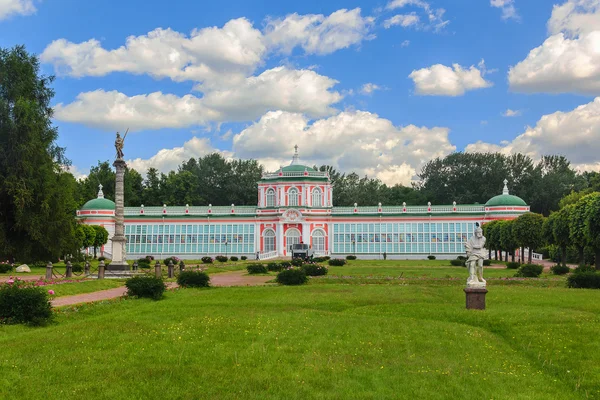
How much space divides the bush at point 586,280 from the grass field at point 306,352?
27.2 feet

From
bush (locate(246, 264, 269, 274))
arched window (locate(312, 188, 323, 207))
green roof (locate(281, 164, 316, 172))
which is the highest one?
green roof (locate(281, 164, 316, 172))

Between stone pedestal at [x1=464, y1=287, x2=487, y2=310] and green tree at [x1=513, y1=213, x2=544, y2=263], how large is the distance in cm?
3291

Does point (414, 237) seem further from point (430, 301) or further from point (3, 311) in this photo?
point (3, 311)

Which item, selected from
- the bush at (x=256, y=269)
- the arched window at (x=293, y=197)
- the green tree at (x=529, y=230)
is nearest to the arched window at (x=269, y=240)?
the arched window at (x=293, y=197)

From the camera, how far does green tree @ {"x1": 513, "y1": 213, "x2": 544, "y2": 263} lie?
48.6m

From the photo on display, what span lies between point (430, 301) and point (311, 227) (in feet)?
177

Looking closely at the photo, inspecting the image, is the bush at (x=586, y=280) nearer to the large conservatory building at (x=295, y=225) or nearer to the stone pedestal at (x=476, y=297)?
the stone pedestal at (x=476, y=297)

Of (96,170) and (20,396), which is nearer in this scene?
(20,396)

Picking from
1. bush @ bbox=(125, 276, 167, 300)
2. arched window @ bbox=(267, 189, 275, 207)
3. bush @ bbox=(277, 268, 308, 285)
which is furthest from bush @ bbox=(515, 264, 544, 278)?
arched window @ bbox=(267, 189, 275, 207)

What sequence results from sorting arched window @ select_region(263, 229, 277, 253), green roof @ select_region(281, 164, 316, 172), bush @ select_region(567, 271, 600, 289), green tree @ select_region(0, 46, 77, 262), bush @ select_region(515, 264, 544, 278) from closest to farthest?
1. bush @ select_region(567, 271, 600, 289)
2. bush @ select_region(515, 264, 544, 278)
3. green tree @ select_region(0, 46, 77, 262)
4. arched window @ select_region(263, 229, 277, 253)
5. green roof @ select_region(281, 164, 316, 172)

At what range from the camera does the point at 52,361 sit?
10.8m

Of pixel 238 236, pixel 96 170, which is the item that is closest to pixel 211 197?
pixel 96 170

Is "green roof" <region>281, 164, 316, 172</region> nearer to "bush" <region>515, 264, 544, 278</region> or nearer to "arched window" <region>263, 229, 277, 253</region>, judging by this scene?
"arched window" <region>263, 229, 277, 253</region>

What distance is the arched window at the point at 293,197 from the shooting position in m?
75.8
